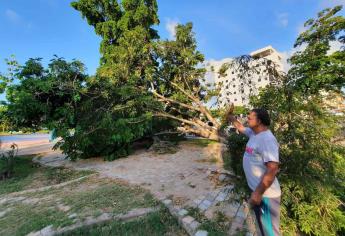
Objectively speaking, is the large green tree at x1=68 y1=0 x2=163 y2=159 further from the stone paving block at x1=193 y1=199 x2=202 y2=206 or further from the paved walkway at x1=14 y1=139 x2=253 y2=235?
the stone paving block at x1=193 y1=199 x2=202 y2=206

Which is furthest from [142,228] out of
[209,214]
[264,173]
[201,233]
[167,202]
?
[264,173]

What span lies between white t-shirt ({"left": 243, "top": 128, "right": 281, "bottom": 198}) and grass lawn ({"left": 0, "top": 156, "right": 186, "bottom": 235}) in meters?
1.90

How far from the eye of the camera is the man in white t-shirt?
76.9 inches

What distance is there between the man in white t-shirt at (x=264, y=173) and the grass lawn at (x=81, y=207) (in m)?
1.75

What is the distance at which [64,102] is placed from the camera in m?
8.62

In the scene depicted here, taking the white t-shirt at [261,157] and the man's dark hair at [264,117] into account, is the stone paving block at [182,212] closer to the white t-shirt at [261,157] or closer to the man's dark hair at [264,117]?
the white t-shirt at [261,157]

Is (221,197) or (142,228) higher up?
(221,197)

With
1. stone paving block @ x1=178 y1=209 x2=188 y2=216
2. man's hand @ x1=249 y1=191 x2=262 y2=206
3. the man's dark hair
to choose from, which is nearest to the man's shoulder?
the man's dark hair

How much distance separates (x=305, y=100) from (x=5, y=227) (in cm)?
539

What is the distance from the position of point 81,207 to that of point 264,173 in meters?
3.68

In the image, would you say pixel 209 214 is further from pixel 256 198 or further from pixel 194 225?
pixel 256 198

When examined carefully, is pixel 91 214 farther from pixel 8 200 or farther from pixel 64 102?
pixel 64 102

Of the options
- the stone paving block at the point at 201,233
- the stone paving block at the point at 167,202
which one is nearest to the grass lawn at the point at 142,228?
the stone paving block at the point at 201,233

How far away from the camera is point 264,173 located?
205 cm
